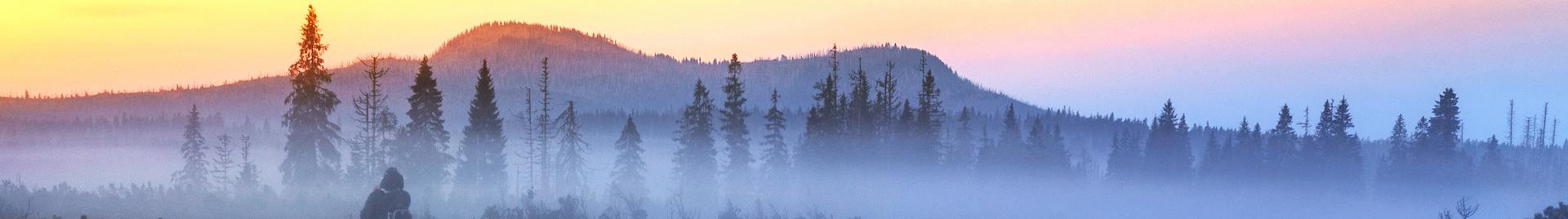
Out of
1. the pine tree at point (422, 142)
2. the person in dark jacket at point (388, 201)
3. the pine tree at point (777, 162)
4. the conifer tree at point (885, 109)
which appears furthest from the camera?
the conifer tree at point (885, 109)

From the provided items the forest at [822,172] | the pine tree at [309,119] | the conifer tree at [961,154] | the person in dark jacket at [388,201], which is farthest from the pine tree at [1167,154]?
the person in dark jacket at [388,201]

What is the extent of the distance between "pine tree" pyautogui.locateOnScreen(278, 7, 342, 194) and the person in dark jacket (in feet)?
105

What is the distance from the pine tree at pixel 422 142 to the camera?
5494 cm

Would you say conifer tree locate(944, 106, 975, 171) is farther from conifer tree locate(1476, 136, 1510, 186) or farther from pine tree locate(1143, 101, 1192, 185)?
conifer tree locate(1476, 136, 1510, 186)

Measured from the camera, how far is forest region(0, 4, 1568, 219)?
43.2 m

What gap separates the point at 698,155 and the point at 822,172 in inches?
244

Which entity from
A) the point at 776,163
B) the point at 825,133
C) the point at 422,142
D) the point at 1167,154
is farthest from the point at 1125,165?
the point at 422,142

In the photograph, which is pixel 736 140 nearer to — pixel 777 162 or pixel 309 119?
pixel 777 162

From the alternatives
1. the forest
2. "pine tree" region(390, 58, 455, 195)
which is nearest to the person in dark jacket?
the forest

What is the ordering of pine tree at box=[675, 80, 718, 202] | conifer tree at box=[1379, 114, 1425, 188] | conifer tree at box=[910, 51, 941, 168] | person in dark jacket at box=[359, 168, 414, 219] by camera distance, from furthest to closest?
1. conifer tree at box=[1379, 114, 1425, 188]
2. conifer tree at box=[910, 51, 941, 168]
3. pine tree at box=[675, 80, 718, 202]
4. person in dark jacket at box=[359, 168, 414, 219]

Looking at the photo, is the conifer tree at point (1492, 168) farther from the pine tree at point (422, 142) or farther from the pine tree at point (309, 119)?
the pine tree at point (309, 119)

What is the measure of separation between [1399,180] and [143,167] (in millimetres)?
134855

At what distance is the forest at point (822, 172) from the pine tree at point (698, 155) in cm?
13

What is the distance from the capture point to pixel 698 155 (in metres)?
67.6
